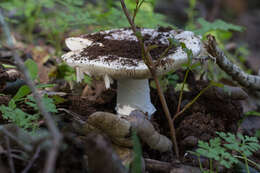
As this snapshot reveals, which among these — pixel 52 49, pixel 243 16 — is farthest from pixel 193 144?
pixel 243 16

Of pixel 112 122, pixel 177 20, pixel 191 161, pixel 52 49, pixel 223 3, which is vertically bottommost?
pixel 191 161

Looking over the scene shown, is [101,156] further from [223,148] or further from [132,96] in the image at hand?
[132,96]

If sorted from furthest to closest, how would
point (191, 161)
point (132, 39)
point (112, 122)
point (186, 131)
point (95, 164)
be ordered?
point (132, 39) < point (186, 131) < point (191, 161) < point (112, 122) < point (95, 164)

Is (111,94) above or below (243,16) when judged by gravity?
below

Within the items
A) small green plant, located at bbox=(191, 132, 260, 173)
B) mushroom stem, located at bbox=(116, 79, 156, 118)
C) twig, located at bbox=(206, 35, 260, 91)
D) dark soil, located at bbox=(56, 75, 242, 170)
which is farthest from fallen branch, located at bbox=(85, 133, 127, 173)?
twig, located at bbox=(206, 35, 260, 91)

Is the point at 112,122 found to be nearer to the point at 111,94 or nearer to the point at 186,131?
the point at 186,131

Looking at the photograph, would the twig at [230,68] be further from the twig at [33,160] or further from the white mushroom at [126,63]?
the twig at [33,160]

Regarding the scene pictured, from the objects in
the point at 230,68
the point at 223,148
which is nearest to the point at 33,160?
the point at 223,148
